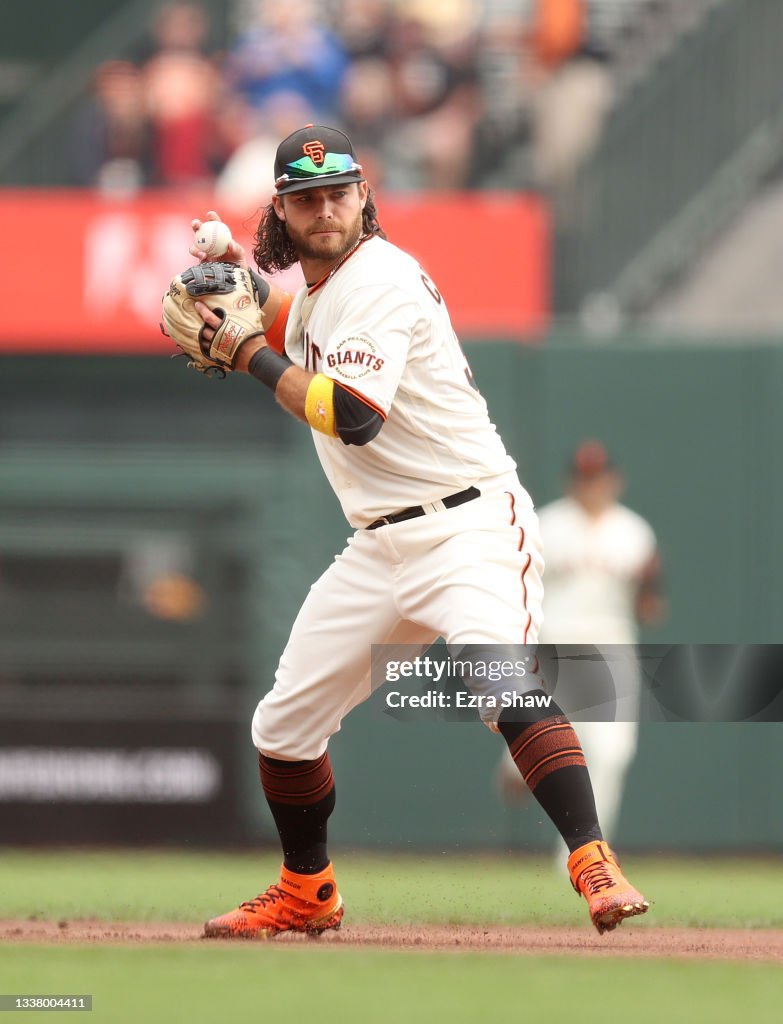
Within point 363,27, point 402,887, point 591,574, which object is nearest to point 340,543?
point 591,574

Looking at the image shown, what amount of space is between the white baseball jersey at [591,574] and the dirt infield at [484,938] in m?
3.27

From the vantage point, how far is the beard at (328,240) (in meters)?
5.28

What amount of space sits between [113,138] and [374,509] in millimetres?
6558

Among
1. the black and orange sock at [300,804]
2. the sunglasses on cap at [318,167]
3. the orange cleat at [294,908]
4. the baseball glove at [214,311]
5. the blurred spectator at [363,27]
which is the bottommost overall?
the orange cleat at [294,908]

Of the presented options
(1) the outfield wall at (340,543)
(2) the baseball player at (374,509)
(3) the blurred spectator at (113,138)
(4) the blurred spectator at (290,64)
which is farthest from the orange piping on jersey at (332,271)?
(4) the blurred spectator at (290,64)

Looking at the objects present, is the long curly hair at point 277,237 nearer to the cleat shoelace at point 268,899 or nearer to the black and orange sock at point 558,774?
the black and orange sock at point 558,774

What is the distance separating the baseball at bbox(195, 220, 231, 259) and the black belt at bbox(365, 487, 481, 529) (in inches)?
35.9

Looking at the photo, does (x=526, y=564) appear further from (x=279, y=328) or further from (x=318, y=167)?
(x=318, y=167)

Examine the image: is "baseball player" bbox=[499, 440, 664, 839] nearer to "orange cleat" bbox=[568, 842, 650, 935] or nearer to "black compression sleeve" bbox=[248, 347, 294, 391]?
"orange cleat" bbox=[568, 842, 650, 935]

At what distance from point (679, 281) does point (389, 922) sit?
632cm

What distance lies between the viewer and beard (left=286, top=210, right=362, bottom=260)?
17.3 ft

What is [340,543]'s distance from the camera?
9.98m

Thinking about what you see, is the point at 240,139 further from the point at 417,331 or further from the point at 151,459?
the point at 417,331

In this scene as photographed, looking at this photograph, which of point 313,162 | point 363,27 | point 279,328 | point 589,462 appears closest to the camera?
point 313,162
